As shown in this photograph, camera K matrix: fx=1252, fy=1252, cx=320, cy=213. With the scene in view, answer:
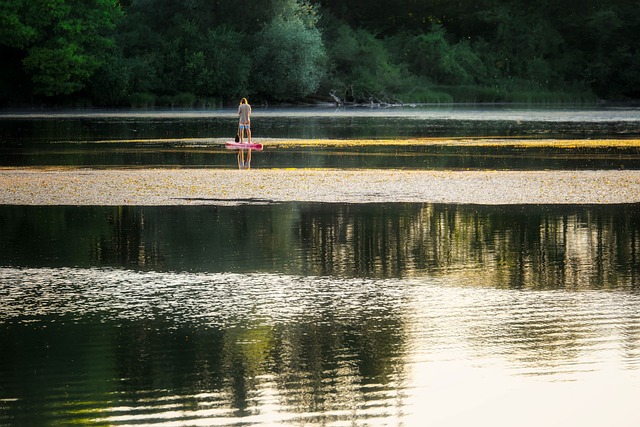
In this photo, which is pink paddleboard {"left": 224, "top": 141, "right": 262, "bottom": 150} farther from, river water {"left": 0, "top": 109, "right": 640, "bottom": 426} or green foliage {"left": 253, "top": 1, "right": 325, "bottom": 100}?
green foliage {"left": 253, "top": 1, "right": 325, "bottom": 100}

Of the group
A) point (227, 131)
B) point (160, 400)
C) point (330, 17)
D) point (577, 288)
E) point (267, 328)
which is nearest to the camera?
point (160, 400)

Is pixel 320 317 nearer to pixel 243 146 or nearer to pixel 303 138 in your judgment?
pixel 243 146

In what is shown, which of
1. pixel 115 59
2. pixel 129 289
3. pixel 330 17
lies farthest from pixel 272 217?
pixel 330 17

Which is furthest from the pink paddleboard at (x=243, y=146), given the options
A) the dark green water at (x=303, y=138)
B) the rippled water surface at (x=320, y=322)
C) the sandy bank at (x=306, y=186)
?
the rippled water surface at (x=320, y=322)

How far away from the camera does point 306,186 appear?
70.9 ft

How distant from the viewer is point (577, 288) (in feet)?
38.6

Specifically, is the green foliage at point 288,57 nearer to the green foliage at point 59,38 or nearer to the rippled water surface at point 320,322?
the green foliage at point 59,38

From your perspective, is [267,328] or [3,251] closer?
[267,328]

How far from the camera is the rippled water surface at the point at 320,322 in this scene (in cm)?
776

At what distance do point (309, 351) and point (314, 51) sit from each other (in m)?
68.2

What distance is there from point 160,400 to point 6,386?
1129 mm

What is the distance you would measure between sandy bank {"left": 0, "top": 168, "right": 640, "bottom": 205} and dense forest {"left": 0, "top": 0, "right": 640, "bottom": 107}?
48.3m

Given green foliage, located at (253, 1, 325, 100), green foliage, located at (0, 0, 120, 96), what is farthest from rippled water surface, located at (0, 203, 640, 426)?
green foliage, located at (253, 1, 325, 100)

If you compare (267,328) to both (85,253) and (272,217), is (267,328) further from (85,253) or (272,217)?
(272,217)
